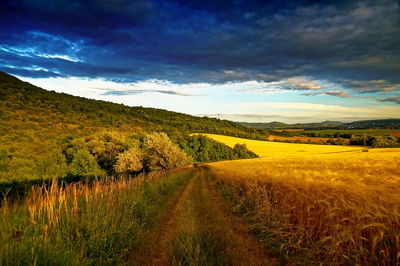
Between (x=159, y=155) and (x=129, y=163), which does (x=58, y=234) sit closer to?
(x=159, y=155)

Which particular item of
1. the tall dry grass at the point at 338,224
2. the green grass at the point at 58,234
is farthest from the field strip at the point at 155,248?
the tall dry grass at the point at 338,224

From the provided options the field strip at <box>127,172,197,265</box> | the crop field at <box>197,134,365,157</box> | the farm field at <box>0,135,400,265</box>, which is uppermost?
the farm field at <box>0,135,400,265</box>

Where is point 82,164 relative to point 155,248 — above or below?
below

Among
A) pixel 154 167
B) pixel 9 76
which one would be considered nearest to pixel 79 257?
pixel 154 167

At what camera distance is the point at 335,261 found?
484 cm

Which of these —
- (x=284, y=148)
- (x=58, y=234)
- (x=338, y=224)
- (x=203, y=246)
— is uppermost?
(x=338, y=224)

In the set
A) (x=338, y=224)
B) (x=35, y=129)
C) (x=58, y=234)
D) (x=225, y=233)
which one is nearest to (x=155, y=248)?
(x=225, y=233)

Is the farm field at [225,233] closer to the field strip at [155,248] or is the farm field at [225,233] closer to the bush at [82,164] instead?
the field strip at [155,248]

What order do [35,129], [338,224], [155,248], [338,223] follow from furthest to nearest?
[35,129]
[155,248]
[338,223]
[338,224]

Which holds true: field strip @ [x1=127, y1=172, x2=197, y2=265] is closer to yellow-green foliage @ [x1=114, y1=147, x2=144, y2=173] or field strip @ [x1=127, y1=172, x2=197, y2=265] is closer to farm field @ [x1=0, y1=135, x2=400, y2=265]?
farm field @ [x1=0, y1=135, x2=400, y2=265]

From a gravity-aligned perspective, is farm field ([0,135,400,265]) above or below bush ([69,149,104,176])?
above

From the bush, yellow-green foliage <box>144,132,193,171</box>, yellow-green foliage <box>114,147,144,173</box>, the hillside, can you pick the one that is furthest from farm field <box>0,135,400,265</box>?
the bush

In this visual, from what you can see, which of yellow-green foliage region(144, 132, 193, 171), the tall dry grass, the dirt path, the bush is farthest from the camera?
yellow-green foliage region(144, 132, 193, 171)

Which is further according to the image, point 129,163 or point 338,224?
point 129,163
